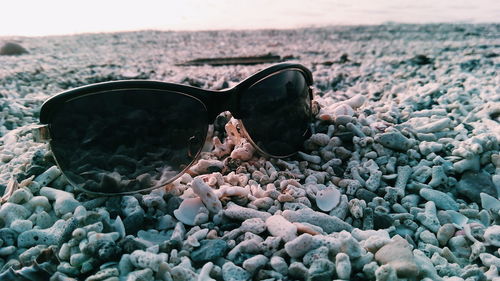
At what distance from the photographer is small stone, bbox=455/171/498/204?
1.80 m

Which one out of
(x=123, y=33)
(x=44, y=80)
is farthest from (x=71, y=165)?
(x=123, y=33)

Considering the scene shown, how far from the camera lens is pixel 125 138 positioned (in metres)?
1.77

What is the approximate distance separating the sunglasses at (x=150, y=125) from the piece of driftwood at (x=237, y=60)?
12.1ft

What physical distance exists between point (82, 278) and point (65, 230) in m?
0.19

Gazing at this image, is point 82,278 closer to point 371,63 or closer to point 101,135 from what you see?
point 101,135

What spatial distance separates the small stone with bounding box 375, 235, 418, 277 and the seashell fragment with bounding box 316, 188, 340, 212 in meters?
0.35

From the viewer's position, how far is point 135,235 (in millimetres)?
1458

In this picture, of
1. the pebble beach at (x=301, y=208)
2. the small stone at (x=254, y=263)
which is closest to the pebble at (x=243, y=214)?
the pebble beach at (x=301, y=208)

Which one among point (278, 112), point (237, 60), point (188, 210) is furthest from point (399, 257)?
point (237, 60)

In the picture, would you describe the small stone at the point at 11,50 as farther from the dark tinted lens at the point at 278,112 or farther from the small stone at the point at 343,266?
the small stone at the point at 343,266

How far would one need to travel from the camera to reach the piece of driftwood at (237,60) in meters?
5.74

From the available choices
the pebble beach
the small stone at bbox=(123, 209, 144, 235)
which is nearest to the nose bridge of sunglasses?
the pebble beach

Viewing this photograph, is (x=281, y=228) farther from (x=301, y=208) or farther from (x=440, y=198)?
(x=440, y=198)

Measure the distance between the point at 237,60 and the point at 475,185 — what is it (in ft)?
14.5
